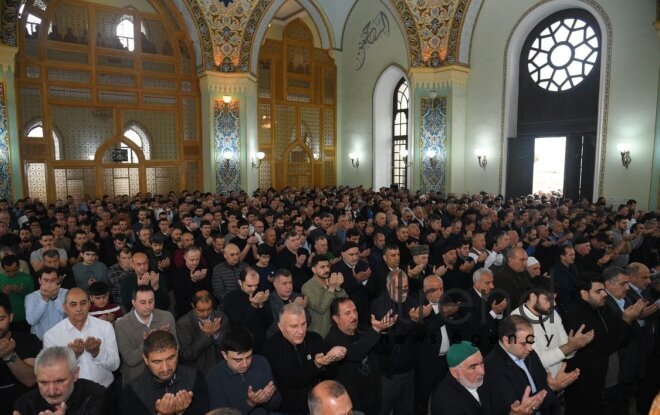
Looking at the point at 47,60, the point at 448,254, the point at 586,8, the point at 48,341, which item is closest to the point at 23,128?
the point at 47,60

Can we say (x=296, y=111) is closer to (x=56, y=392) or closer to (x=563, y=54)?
(x=563, y=54)

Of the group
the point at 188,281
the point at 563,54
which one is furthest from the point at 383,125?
the point at 188,281

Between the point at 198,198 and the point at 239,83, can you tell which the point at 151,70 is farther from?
the point at 198,198

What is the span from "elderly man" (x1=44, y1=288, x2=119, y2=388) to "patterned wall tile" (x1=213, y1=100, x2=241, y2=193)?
41.1 ft

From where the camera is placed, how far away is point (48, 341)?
12.0 ft

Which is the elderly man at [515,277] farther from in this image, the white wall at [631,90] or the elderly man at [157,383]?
the white wall at [631,90]

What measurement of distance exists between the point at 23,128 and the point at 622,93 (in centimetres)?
1751

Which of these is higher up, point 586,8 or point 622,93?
point 586,8

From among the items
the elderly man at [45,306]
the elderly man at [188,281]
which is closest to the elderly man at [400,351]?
the elderly man at [188,281]

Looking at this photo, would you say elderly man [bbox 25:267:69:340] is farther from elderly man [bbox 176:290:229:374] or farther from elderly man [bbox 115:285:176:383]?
elderly man [bbox 176:290:229:374]

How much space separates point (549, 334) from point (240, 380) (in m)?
2.64

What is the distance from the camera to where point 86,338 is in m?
3.68

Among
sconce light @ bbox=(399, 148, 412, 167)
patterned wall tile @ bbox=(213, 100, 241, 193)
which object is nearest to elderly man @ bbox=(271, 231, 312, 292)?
patterned wall tile @ bbox=(213, 100, 241, 193)

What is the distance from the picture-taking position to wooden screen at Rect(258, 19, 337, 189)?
1853 centimetres
